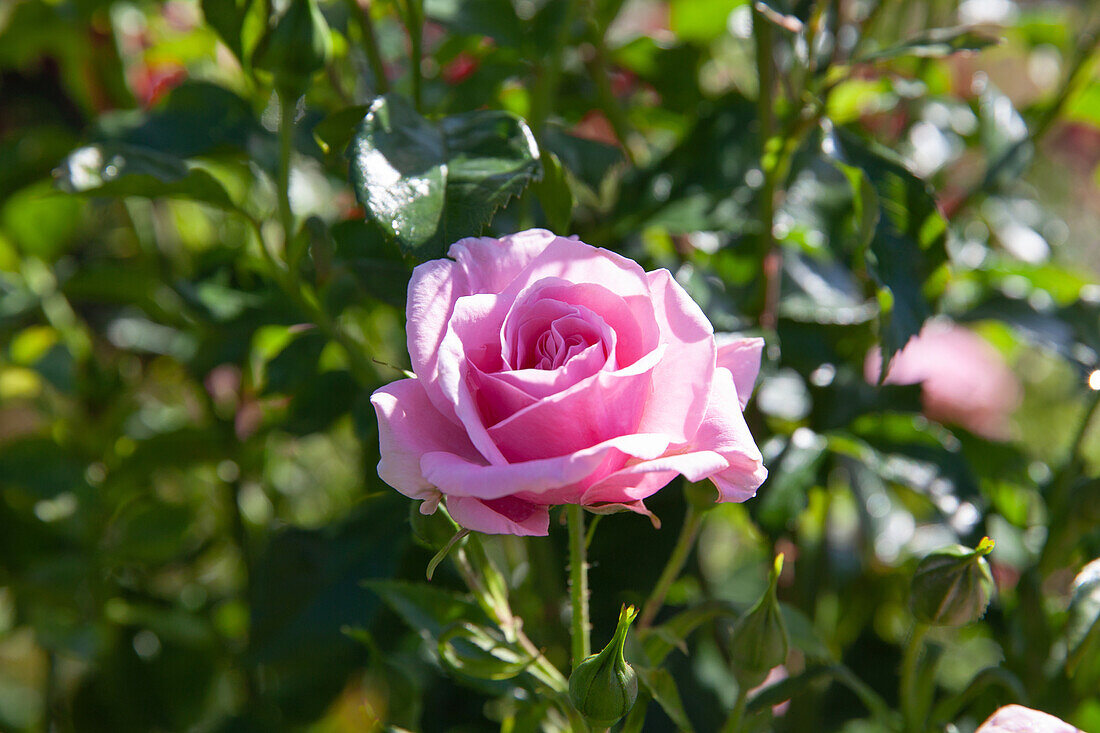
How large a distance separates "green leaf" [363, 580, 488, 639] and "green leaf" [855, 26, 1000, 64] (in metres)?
0.32

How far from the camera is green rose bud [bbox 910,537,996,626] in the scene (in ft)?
1.20

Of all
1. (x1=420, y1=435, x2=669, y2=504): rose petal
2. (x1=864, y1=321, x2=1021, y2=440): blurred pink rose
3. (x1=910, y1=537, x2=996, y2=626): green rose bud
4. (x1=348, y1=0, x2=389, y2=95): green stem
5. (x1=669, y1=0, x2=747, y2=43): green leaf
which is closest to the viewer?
(x1=420, y1=435, x2=669, y2=504): rose petal

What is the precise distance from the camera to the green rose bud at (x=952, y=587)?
36cm

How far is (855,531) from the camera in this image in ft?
2.47

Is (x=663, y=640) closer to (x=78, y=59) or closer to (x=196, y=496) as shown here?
(x=196, y=496)

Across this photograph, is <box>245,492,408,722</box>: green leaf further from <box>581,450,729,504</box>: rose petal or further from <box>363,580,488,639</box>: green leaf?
<box>581,450,729,504</box>: rose petal

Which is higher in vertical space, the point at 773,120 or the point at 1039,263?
the point at 773,120

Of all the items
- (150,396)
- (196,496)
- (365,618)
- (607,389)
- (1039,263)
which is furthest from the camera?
(150,396)

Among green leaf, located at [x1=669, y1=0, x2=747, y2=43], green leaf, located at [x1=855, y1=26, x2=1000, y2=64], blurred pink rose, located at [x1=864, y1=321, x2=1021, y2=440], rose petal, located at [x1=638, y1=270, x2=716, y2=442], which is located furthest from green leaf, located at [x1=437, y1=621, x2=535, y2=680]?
blurred pink rose, located at [x1=864, y1=321, x2=1021, y2=440]

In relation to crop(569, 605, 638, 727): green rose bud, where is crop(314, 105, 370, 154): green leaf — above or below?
above

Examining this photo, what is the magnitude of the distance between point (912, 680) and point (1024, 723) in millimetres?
83

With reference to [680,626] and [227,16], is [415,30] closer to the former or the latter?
[227,16]

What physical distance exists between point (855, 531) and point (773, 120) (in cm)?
38

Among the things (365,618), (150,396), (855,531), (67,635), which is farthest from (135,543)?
(855,531)
